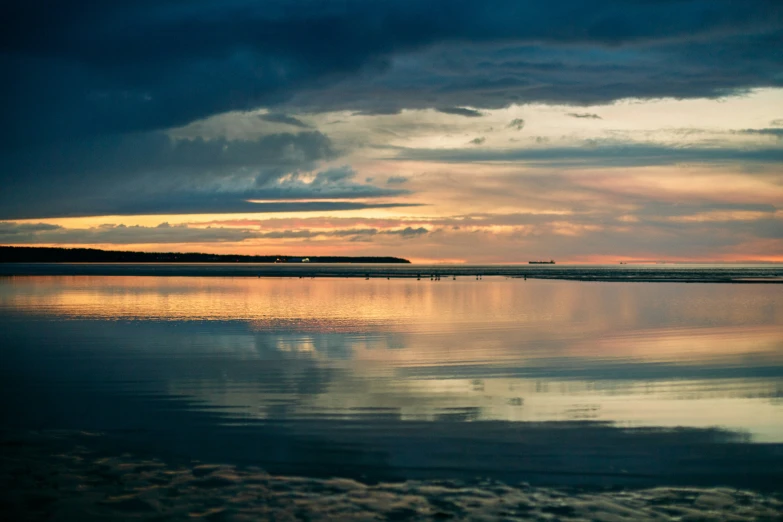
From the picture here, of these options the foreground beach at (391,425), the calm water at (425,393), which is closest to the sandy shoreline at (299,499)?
the foreground beach at (391,425)

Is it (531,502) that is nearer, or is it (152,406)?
(531,502)

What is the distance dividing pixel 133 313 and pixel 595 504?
111ft

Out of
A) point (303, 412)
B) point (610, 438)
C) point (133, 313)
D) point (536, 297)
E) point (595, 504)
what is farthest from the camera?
point (536, 297)

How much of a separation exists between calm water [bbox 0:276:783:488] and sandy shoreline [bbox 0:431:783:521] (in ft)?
2.08

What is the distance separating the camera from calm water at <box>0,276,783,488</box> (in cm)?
1127

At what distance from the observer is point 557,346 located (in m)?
25.0

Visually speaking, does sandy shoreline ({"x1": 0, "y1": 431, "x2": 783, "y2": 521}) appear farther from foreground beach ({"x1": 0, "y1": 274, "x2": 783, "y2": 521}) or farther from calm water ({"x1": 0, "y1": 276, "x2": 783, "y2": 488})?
calm water ({"x1": 0, "y1": 276, "x2": 783, "y2": 488})

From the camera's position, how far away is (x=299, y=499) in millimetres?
9211

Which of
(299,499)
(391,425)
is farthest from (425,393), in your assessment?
(299,499)

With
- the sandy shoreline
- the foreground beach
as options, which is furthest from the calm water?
the sandy shoreline

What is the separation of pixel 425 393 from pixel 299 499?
7615mm

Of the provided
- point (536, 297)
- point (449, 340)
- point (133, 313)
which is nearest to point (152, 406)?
point (449, 340)

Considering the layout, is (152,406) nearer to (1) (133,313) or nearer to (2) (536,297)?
(1) (133,313)

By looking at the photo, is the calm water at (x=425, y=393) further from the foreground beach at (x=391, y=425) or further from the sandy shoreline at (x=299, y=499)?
the sandy shoreline at (x=299, y=499)
